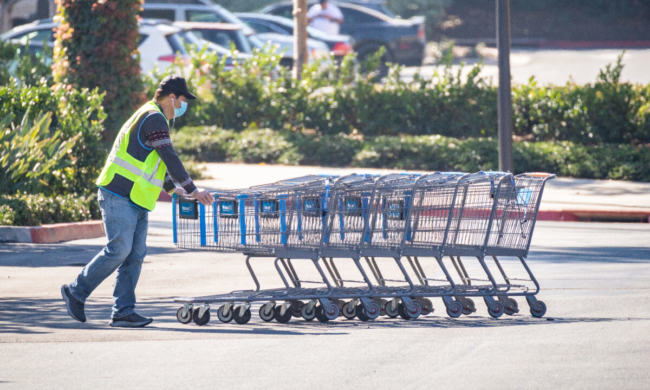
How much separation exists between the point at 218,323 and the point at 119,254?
0.98 m

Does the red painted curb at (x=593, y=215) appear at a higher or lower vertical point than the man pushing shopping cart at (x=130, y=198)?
lower

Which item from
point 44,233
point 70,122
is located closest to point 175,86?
point 44,233

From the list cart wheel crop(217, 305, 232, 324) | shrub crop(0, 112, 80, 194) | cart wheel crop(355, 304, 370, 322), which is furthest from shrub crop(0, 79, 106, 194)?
cart wheel crop(355, 304, 370, 322)

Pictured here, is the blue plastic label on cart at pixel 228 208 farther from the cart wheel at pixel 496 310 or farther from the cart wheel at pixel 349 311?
the cart wheel at pixel 496 310

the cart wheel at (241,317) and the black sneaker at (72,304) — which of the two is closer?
the black sneaker at (72,304)

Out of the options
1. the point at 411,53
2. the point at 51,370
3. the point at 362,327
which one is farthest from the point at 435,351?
the point at 411,53

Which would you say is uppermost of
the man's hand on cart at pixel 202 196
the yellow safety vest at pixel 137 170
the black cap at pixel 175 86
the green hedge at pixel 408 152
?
the black cap at pixel 175 86

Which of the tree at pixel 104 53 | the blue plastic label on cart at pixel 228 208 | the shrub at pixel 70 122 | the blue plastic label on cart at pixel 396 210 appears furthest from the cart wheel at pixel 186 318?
the tree at pixel 104 53

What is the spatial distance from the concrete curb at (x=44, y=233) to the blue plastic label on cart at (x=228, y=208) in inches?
200

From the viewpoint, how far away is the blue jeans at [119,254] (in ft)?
22.4

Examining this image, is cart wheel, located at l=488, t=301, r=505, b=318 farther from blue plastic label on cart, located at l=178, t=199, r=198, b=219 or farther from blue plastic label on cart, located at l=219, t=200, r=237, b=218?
blue plastic label on cart, located at l=178, t=199, r=198, b=219

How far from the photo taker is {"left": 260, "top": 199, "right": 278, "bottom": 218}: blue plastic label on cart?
702 centimetres

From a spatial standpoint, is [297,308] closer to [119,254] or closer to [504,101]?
[119,254]

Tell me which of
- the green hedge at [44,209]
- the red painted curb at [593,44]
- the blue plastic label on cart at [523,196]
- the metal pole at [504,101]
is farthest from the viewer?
the red painted curb at [593,44]
